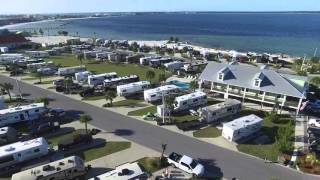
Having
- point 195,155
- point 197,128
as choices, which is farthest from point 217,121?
point 195,155

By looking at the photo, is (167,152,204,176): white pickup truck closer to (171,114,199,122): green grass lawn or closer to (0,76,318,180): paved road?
(0,76,318,180): paved road

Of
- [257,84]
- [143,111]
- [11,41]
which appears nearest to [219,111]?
[257,84]

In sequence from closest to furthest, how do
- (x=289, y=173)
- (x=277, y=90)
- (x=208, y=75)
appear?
(x=289, y=173) < (x=277, y=90) < (x=208, y=75)

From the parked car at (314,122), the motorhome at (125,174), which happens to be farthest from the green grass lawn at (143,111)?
the parked car at (314,122)

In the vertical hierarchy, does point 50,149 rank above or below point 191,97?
below

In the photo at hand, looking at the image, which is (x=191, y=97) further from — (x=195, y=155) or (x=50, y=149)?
(x=50, y=149)

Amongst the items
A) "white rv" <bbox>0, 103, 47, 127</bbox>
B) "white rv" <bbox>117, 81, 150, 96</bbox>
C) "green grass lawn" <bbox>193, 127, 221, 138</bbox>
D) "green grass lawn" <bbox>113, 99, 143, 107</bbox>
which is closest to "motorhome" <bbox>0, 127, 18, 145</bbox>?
"white rv" <bbox>0, 103, 47, 127</bbox>

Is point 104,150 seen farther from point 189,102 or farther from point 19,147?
point 189,102
